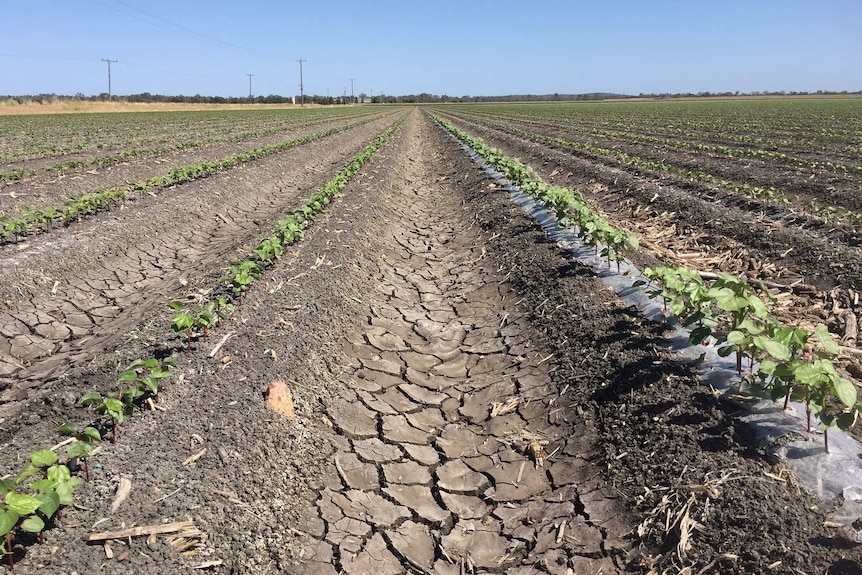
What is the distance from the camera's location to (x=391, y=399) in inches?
175

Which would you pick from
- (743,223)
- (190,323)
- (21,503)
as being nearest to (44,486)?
(21,503)

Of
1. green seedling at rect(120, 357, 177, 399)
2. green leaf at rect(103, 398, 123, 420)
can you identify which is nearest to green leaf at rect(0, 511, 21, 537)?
green leaf at rect(103, 398, 123, 420)

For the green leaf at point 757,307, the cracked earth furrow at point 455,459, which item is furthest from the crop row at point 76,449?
the green leaf at point 757,307

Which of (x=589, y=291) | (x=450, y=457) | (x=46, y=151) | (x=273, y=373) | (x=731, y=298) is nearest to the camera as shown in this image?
(x=731, y=298)

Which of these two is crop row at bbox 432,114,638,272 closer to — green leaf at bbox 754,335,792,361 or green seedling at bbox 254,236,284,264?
green leaf at bbox 754,335,792,361

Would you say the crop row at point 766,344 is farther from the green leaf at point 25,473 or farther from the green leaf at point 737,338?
the green leaf at point 25,473

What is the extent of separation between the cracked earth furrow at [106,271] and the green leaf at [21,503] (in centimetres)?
258

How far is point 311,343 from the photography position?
4.81 m

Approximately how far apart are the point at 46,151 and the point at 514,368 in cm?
2117

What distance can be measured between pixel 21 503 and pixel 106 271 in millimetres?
5959

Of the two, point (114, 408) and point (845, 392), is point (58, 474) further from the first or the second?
point (845, 392)

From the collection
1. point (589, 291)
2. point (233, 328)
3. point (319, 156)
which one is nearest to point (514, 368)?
point (589, 291)

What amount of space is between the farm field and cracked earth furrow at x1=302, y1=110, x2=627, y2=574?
0.06 ft

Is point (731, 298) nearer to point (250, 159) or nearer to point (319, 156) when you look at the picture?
point (250, 159)
